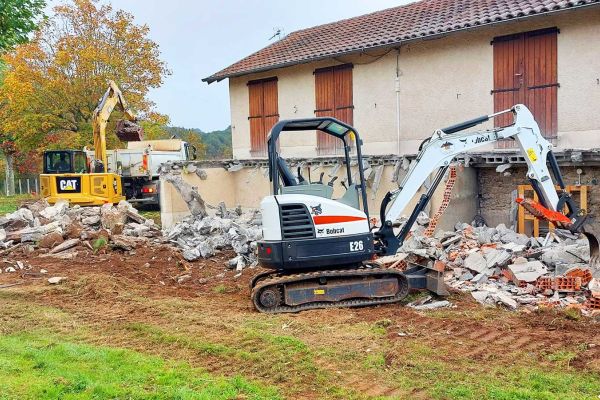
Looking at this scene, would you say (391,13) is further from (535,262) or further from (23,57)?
(23,57)

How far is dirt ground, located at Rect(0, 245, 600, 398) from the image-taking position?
5.44 m

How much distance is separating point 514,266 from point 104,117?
15860mm

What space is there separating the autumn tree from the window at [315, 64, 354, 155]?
14.8 meters

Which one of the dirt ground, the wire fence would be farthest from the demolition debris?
the wire fence

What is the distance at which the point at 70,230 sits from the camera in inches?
579

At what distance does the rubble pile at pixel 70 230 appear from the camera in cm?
1384

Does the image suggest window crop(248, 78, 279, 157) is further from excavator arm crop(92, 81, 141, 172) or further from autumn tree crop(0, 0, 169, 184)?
autumn tree crop(0, 0, 169, 184)

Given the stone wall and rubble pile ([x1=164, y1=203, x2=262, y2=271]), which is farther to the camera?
the stone wall

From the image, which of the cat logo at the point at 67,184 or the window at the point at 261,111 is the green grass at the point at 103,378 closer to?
the window at the point at 261,111

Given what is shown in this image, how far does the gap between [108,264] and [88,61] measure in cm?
1793

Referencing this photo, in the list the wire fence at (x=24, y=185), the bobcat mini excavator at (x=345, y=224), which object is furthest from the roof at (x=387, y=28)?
the wire fence at (x=24, y=185)

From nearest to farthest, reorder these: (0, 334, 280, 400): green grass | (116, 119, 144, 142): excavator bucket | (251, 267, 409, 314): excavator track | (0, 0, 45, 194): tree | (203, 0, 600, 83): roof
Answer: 1. (0, 334, 280, 400): green grass
2. (251, 267, 409, 314): excavator track
3. (0, 0, 45, 194): tree
4. (203, 0, 600, 83): roof
5. (116, 119, 144, 142): excavator bucket

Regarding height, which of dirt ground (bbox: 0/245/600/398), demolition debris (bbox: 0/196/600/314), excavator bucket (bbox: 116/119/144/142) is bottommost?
dirt ground (bbox: 0/245/600/398)

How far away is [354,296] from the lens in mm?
8148
